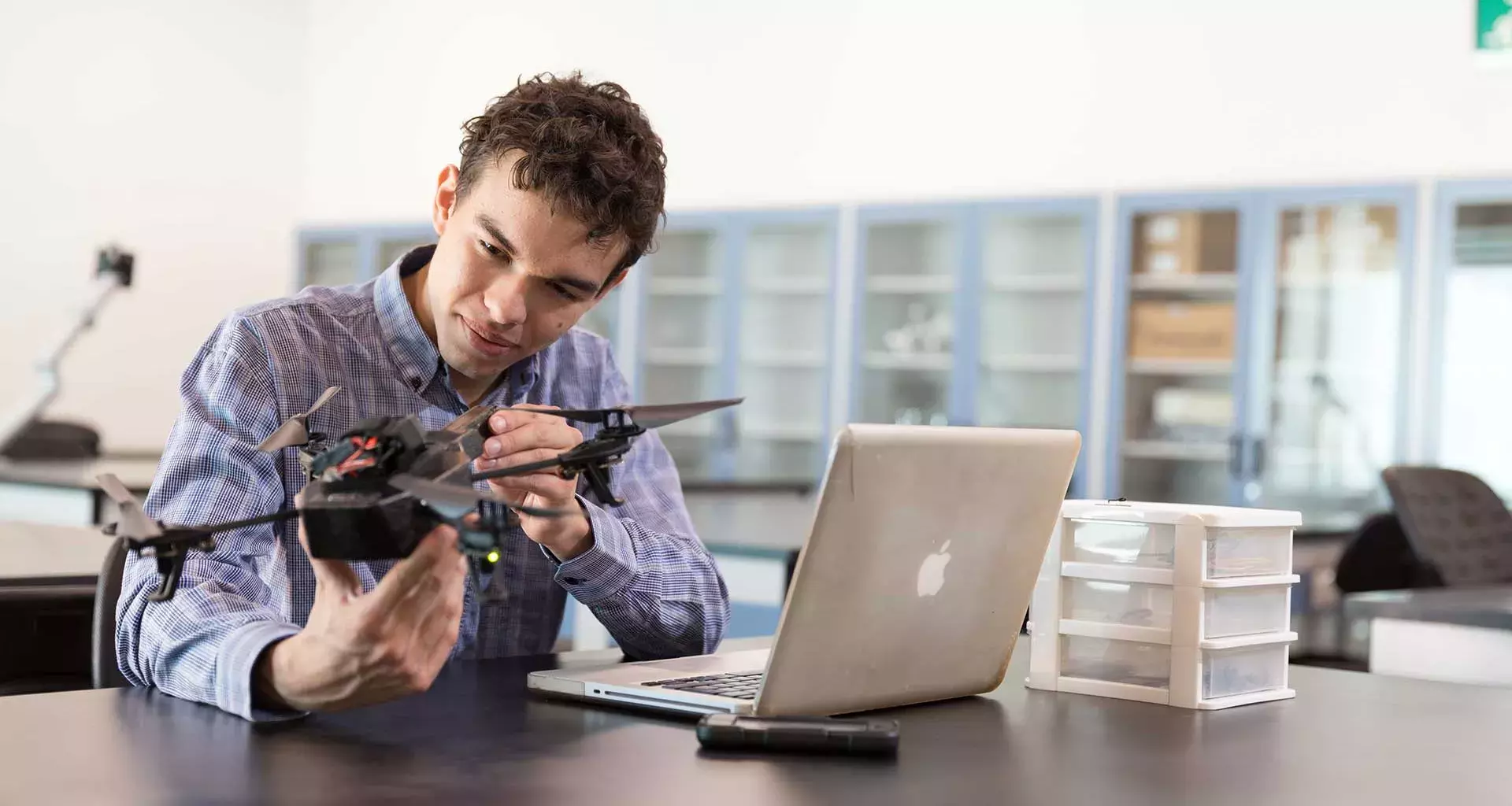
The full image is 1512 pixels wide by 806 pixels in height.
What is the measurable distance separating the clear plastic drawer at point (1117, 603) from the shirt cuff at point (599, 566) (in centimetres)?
40

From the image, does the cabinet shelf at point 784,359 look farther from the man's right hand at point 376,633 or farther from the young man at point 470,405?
the man's right hand at point 376,633

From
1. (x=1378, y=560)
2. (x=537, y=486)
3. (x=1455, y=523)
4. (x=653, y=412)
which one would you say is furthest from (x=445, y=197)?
(x=1378, y=560)

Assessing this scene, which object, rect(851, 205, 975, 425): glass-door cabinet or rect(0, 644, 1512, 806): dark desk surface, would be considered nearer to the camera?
rect(0, 644, 1512, 806): dark desk surface

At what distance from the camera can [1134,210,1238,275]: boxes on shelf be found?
5.20 meters

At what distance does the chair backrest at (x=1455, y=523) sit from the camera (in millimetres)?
3377

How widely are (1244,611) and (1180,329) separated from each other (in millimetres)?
4094

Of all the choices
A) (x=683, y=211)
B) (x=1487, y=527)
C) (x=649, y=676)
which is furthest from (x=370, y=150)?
(x=649, y=676)

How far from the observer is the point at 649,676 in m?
1.21

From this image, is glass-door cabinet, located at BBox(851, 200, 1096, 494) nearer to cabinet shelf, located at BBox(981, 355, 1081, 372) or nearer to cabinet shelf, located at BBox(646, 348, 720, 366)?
Result: cabinet shelf, located at BBox(981, 355, 1081, 372)

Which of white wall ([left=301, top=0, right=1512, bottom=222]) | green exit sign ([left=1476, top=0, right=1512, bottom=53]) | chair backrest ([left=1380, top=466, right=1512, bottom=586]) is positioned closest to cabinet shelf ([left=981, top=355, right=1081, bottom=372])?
white wall ([left=301, top=0, right=1512, bottom=222])

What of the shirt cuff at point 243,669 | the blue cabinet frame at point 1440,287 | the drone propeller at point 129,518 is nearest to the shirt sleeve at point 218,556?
the shirt cuff at point 243,669

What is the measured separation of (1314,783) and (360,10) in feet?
23.0

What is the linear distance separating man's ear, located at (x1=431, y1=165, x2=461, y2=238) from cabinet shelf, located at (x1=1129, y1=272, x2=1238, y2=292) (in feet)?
13.6

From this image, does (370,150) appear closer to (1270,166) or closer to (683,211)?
(683,211)
